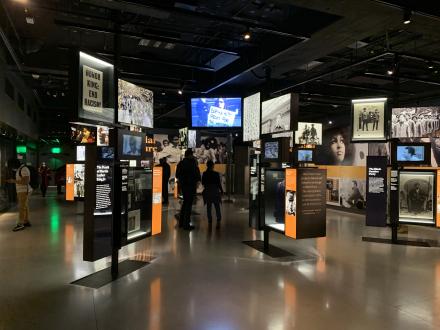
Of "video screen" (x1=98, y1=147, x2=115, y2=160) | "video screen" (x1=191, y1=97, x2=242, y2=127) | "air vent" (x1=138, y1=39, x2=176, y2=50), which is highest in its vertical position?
"air vent" (x1=138, y1=39, x2=176, y2=50)

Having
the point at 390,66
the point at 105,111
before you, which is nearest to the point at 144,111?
the point at 105,111

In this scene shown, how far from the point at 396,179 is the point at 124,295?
5.76 m

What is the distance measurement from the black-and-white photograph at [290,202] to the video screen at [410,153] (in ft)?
9.88

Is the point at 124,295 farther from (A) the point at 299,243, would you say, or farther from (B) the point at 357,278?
(A) the point at 299,243

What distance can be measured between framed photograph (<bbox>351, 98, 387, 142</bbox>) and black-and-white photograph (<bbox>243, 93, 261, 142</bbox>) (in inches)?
79.8

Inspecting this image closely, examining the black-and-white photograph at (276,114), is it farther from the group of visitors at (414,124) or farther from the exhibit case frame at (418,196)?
the exhibit case frame at (418,196)

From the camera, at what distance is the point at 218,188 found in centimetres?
918

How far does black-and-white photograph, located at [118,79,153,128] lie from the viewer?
5.12 metres

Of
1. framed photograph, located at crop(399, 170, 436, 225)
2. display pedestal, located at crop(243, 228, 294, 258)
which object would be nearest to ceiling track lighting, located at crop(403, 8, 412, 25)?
framed photograph, located at crop(399, 170, 436, 225)

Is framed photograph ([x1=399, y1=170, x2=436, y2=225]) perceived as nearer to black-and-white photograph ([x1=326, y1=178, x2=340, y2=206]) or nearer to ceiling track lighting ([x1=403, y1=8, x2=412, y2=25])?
ceiling track lighting ([x1=403, y1=8, x2=412, y2=25])

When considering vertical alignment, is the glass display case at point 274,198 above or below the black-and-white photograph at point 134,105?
below

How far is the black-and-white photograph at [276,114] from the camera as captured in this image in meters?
5.82

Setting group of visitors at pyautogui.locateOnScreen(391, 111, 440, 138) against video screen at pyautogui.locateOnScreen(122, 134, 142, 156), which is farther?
group of visitors at pyautogui.locateOnScreen(391, 111, 440, 138)

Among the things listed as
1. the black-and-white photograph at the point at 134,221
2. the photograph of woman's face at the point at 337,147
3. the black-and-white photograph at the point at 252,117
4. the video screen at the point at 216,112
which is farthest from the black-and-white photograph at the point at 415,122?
the photograph of woman's face at the point at 337,147
